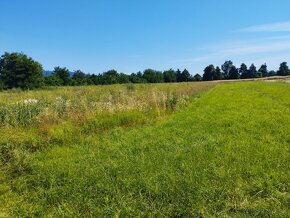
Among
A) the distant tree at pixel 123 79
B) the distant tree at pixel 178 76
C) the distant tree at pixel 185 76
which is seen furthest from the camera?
the distant tree at pixel 178 76

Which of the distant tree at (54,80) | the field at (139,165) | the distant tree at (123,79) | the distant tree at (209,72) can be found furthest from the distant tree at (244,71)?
the field at (139,165)

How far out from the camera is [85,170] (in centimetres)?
514

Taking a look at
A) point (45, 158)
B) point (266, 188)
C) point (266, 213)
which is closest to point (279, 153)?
point (266, 188)

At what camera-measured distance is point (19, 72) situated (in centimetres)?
5272

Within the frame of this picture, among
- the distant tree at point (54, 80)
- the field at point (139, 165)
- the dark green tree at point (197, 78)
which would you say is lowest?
the dark green tree at point (197, 78)

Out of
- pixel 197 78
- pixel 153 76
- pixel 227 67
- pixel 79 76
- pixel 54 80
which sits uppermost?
pixel 227 67

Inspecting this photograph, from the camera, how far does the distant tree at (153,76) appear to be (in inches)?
3840

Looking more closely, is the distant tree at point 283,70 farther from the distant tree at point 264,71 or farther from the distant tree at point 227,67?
the distant tree at point 227,67

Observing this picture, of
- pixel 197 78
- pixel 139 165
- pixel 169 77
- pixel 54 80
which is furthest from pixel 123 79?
pixel 139 165

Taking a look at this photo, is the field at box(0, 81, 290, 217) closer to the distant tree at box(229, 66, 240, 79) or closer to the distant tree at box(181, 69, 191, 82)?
the distant tree at box(181, 69, 191, 82)

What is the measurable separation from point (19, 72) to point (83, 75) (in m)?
32.7

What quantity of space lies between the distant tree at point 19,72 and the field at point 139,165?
4709cm

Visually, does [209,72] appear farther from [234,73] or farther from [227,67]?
[227,67]

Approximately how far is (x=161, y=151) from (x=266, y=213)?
2.81 m
